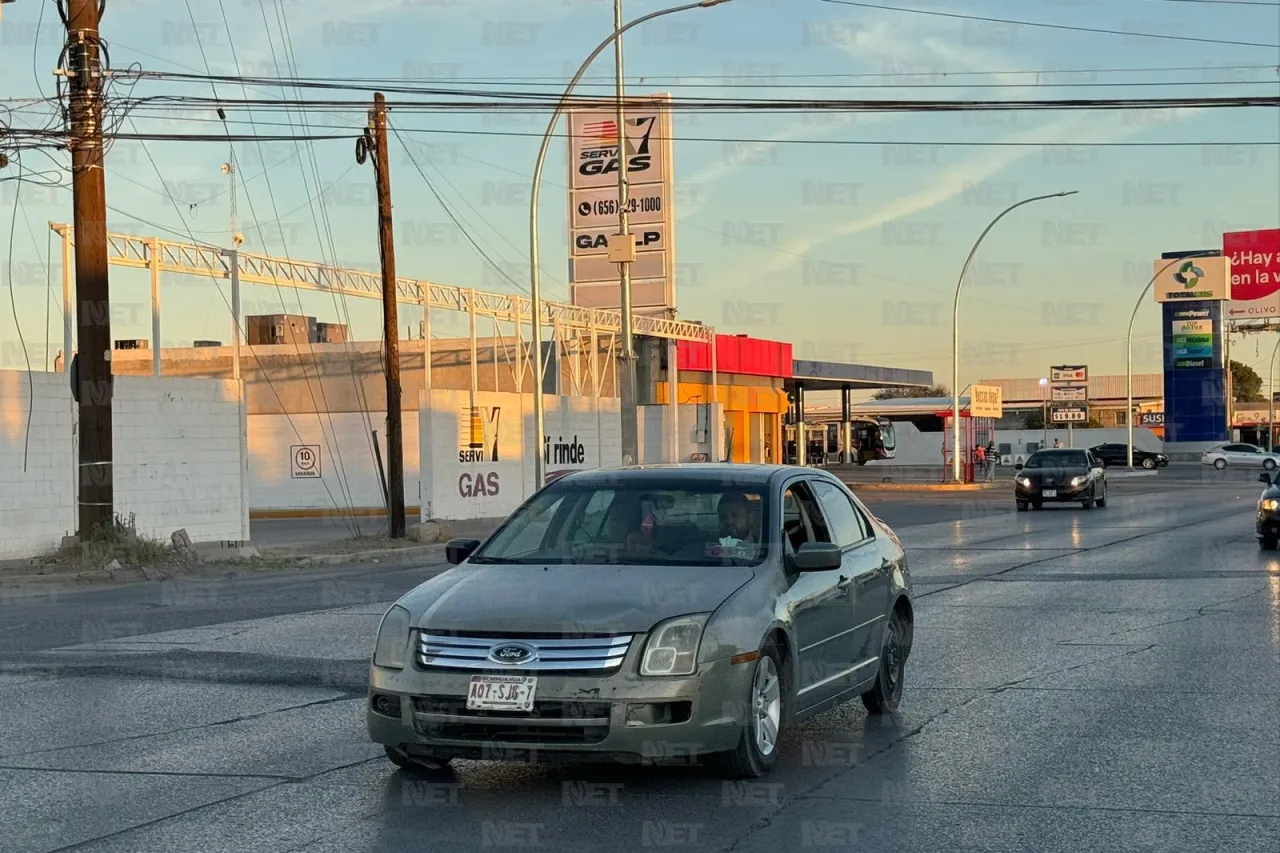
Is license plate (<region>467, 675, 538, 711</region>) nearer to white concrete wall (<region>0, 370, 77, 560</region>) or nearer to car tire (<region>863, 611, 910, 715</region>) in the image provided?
car tire (<region>863, 611, 910, 715</region>)

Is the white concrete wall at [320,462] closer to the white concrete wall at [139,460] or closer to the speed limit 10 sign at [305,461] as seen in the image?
the speed limit 10 sign at [305,461]

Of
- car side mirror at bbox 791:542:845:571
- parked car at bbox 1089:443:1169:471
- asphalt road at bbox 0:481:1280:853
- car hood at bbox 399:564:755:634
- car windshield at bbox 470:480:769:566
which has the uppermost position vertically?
car windshield at bbox 470:480:769:566

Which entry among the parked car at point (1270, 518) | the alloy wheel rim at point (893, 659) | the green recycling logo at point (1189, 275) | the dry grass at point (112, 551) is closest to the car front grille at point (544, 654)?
the alloy wheel rim at point (893, 659)

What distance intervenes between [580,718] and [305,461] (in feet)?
122

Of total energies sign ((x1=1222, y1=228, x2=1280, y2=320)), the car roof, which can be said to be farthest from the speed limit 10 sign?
total energies sign ((x1=1222, y1=228, x2=1280, y2=320))

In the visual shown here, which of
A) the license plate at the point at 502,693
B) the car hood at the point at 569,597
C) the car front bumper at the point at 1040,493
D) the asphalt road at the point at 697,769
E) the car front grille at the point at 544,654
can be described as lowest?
the car front bumper at the point at 1040,493

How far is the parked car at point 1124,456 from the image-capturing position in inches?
3297

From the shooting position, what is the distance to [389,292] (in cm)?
2695

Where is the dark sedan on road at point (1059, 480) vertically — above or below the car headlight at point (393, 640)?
below

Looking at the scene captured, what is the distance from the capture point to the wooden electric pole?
87.4 ft

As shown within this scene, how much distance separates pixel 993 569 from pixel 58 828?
15.4m

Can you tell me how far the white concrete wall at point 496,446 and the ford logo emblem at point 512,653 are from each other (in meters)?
26.6

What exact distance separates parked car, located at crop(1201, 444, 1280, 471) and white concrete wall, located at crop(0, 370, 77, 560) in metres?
70.3

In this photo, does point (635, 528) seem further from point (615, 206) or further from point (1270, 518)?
point (615, 206)
